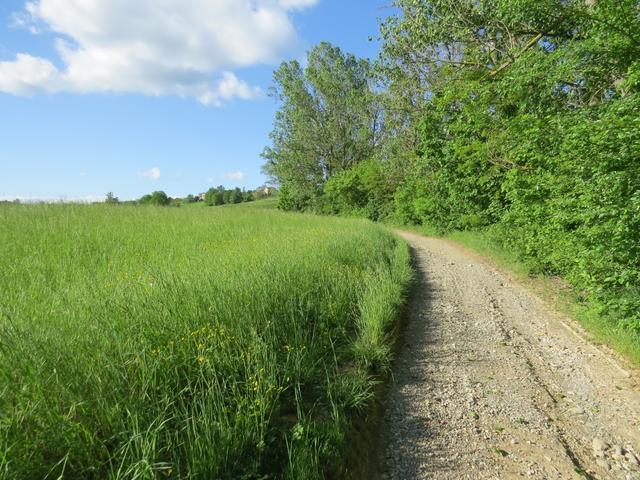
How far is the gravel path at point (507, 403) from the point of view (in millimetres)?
2711

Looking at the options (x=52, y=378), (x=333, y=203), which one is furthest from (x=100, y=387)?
(x=333, y=203)

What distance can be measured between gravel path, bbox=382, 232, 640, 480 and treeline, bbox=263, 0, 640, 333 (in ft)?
3.58

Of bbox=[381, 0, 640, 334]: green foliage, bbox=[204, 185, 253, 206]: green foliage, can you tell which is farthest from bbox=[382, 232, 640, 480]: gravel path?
bbox=[204, 185, 253, 206]: green foliage

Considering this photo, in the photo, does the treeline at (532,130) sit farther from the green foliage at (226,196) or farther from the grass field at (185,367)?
the green foliage at (226,196)

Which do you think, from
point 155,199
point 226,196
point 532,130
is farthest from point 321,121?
point 226,196

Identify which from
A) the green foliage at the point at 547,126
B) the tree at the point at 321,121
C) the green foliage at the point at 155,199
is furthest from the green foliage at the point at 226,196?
the green foliage at the point at 547,126

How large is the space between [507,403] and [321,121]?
32054mm

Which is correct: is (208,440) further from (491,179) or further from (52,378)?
(491,179)

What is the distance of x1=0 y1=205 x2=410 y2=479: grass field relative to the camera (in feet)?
6.30

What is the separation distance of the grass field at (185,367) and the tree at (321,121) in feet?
94.6

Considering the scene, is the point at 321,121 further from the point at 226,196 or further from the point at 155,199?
the point at 226,196

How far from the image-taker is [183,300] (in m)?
3.46

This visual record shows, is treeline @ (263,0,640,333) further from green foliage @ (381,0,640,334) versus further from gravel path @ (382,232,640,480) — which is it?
gravel path @ (382,232,640,480)

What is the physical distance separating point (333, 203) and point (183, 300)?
30.4 metres
